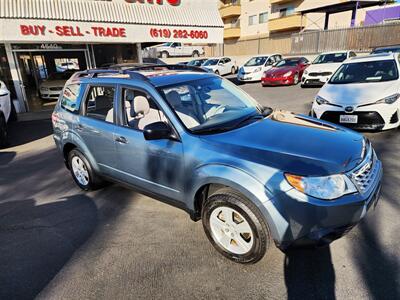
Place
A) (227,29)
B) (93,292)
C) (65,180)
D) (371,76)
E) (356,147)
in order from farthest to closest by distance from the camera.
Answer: (227,29) → (371,76) → (65,180) → (356,147) → (93,292)

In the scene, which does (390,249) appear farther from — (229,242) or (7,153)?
(7,153)

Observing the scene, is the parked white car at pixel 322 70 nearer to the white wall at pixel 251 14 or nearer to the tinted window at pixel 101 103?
the tinted window at pixel 101 103

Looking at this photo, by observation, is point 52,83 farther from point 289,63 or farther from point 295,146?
point 295,146

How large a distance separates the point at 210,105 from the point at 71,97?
2237mm

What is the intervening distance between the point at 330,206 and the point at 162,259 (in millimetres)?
1653

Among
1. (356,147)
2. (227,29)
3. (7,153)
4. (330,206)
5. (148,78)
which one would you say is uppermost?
(227,29)

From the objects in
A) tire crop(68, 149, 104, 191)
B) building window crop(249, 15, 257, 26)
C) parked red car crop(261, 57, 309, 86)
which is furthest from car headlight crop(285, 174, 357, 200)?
building window crop(249, 15, 257, 26)

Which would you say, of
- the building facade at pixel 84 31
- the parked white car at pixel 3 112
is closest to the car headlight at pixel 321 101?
the parked white car at pixel 3 112

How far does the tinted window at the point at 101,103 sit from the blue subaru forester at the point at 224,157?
0.6 inches

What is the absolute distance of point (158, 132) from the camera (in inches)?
114

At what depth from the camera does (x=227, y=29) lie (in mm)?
38094

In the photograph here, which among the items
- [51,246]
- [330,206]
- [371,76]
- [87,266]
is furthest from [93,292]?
[371,76]

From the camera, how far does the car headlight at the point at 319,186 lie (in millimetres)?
2275

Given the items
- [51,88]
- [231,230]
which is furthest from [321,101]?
[51,88]
